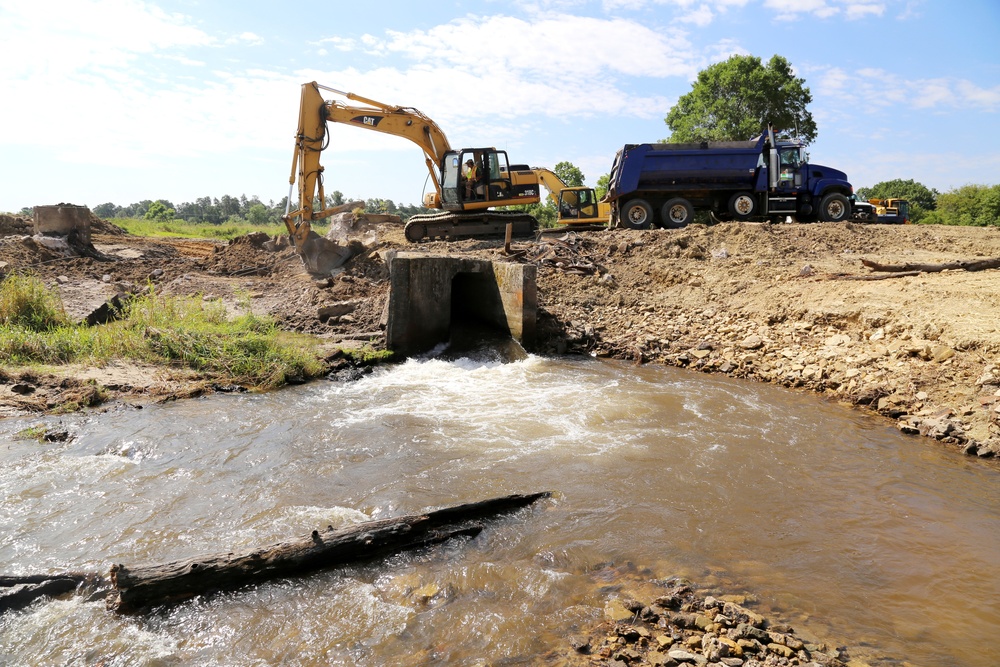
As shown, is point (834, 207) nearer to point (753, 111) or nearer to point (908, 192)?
point (753, 111)

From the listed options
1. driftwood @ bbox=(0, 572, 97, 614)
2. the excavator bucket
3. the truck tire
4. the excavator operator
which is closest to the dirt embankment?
the excavator bucket

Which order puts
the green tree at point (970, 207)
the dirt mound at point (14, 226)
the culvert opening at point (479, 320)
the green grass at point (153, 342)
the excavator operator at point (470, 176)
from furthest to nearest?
the green tree at point (970, 207) < the dirt mound at point (14, 226) < the excavator operator at point (470, 176) < the culvert opening at point (479, 320) < the green grass at point (153, 342)

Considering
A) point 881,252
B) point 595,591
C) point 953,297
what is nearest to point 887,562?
point 595,591

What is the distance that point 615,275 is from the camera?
41.3 ft

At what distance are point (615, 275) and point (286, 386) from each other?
22.1 feet

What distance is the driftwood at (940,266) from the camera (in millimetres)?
10812

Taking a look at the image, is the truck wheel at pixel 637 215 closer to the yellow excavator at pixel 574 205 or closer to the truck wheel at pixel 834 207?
the yellow excavator at pixel 574 205

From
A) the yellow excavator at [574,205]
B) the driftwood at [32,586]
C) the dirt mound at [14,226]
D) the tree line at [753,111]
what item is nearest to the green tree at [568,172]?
the tree line at [753,111]

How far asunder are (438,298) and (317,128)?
7.33m

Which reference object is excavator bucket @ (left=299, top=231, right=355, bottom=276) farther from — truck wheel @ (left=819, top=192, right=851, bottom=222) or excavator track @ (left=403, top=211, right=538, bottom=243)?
truck wheel @ (left=819, top=192, right=851, bottom=222)

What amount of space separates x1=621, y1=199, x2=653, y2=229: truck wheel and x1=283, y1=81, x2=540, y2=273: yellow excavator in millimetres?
2332

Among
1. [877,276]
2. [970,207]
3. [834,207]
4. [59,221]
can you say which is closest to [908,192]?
[970,207]

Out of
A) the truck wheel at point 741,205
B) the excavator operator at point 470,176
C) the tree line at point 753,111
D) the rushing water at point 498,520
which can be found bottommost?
the rushing water at point 498,520

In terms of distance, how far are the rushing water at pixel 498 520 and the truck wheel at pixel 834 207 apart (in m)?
11.0
